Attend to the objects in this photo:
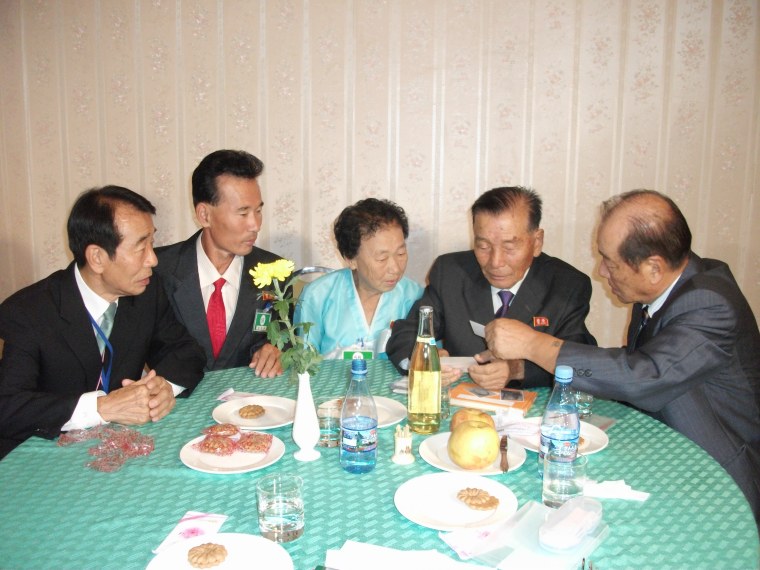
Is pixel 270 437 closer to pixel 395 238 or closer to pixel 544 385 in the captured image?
pixel 544 385

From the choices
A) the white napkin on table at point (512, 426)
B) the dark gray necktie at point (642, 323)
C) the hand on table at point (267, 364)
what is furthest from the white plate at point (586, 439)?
the hand on table at point (267, 364)

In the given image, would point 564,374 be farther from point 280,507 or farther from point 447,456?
point 280,507

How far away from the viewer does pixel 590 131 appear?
3768 millimetres

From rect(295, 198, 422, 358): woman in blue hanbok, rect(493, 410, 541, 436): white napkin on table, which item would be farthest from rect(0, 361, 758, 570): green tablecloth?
rect(295, 198, 422, 358): woman in blue hanbok

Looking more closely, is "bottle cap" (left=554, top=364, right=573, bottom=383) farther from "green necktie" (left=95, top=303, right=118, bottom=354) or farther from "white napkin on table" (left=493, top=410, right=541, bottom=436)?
"green necktie" (left=95, top=303, right=118, bottom=354)

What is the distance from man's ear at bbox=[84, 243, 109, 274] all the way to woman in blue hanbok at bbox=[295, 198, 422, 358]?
100 cm

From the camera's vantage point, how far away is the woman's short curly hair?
2.91 metres

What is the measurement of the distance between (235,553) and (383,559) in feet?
0.95

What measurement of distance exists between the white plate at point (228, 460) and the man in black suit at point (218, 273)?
1330 millimetres

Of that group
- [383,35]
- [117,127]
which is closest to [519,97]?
[383,35]

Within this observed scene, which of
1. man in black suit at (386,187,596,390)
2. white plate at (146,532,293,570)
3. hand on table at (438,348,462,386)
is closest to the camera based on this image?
white plate at (146,532,293,570)

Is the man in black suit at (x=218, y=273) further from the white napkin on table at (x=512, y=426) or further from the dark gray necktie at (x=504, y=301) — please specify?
the white napkin on table at (x=512, y=426)

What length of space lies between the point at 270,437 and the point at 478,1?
9.60ft

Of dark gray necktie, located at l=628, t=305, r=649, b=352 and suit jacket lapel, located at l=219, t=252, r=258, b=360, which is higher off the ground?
dark gray necktie, located at l=628, t=305, r=649, b=352
